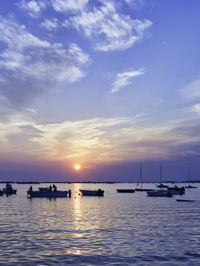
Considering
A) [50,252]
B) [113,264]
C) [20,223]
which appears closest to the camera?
[113,264]

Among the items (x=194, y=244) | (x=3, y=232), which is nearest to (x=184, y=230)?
(x=194, y=244)

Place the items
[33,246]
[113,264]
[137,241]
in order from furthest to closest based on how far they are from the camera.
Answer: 1. [137,241]
2. [33,246]
3. [113,264]

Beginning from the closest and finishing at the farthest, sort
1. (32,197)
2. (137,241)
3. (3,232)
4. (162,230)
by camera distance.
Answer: (137,241), (3,232), (162,230), (32,197)

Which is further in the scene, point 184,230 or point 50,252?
point 184,230

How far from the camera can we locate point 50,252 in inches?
767

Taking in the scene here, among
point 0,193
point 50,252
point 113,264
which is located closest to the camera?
point 113,264

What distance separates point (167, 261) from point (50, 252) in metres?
7.65

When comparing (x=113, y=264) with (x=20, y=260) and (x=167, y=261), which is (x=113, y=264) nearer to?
(x=167, y=261)

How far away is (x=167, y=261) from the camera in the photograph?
1759cm

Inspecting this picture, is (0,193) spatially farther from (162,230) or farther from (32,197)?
(162,230)

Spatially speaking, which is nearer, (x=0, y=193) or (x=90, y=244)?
(x=90, y=244)

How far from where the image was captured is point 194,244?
22.3 meters

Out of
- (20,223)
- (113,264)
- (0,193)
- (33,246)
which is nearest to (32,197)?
(0,193)

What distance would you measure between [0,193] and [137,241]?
80.0 metres
